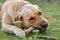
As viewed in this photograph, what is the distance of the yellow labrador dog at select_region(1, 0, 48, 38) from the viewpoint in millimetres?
3941

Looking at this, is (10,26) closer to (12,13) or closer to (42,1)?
(12,13)

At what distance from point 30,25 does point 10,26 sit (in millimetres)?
419

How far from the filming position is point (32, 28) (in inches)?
157

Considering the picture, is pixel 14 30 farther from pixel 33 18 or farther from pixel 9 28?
pixel 33 18

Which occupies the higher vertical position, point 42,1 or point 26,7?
point 26,7

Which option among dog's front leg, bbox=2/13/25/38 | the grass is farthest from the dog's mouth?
dog's front leg, bbox=2/13/25/38

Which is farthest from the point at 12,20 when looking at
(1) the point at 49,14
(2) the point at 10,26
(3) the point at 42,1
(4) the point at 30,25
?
(3) the point at 42,1

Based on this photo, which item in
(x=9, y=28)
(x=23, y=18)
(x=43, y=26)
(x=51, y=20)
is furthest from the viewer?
(x=51, y=20)

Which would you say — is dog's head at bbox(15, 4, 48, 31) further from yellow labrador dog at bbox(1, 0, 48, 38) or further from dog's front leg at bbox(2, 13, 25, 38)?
dog's front leg at bbox(2, 13, 25, 38)

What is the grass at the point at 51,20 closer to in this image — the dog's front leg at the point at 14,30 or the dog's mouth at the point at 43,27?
the dog's front leg at the point at 14,30

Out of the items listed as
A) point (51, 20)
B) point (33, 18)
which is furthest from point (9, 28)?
point (51, 20)

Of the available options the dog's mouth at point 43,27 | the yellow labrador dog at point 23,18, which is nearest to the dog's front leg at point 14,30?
the yellow labrador dog at point 23,18

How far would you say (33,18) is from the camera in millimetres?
3984

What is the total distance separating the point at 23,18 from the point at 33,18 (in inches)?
7.1
